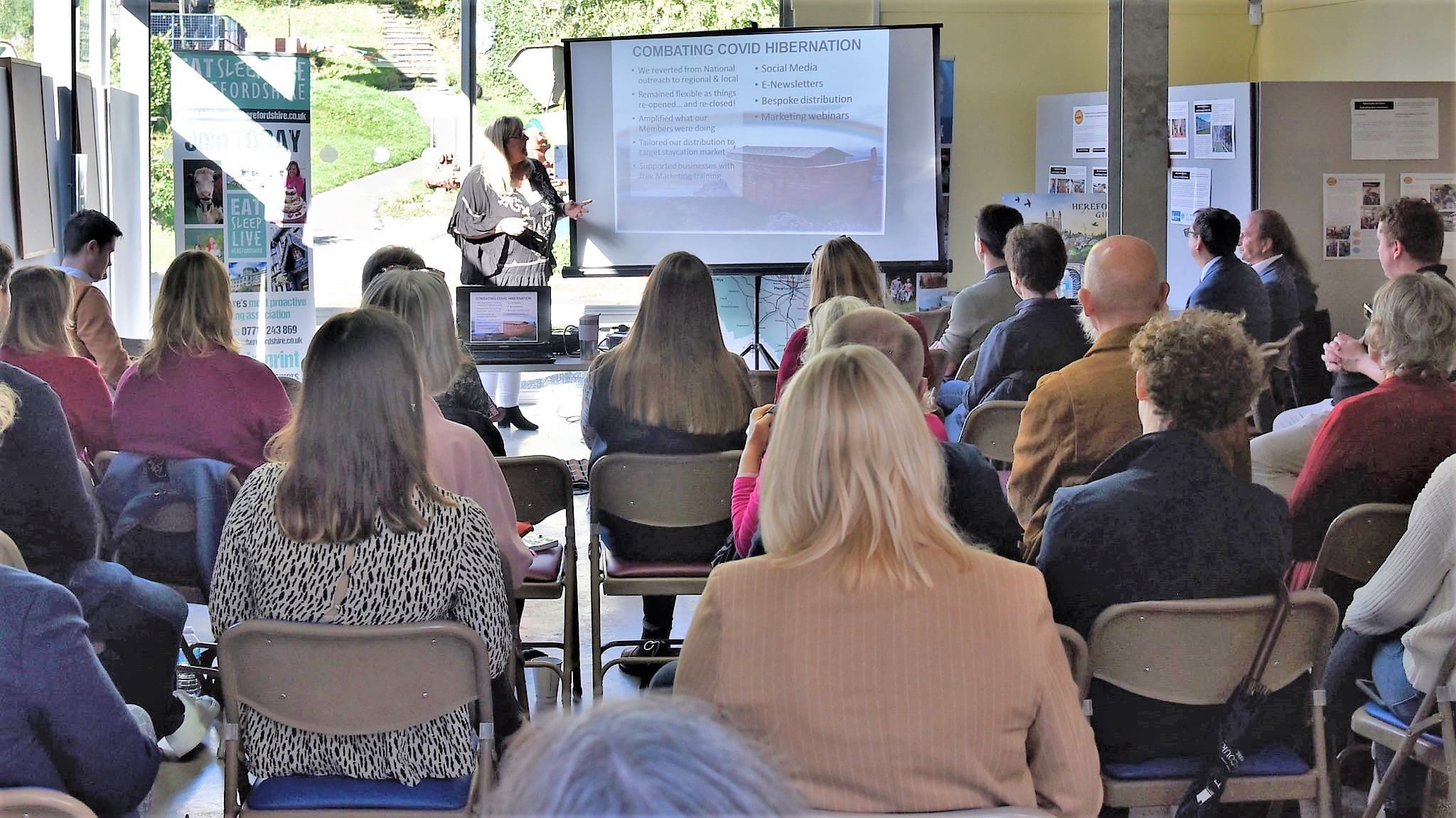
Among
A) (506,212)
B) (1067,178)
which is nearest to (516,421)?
(506,212)

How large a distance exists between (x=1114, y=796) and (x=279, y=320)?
539 centimetres

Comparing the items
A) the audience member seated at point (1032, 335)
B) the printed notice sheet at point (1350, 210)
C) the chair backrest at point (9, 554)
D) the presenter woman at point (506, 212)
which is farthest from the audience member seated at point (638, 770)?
the printed notice sheet at point (1350, 210)

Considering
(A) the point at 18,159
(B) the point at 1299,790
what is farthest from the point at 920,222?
(B) the point at 1299,790

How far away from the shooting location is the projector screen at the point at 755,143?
294 inches

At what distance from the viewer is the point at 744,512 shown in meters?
2.82

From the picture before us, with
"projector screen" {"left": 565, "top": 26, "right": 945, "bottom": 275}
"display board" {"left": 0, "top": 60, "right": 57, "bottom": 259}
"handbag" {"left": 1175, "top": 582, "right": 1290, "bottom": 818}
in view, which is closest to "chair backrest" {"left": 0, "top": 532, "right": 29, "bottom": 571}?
"handbag" {"left": 1175, "top": 582, "right": 1290, "bottom": 818}

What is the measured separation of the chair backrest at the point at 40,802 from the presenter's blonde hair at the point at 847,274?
3.11 metres

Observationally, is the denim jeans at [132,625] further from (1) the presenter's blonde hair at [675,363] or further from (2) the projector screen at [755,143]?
(2) the projector screen at [755,143]

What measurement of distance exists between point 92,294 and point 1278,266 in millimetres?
5017

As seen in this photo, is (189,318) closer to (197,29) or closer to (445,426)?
(445,426)

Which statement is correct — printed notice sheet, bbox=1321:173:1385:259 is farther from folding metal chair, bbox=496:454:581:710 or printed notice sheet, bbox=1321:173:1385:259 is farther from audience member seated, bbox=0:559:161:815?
audience member seated, bbox=0:559:161:815

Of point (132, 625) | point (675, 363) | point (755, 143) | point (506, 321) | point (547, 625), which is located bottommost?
point (547, 625)

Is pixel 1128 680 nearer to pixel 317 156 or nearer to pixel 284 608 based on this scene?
pixel 284 608

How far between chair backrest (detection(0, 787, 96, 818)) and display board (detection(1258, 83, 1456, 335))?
747cm
